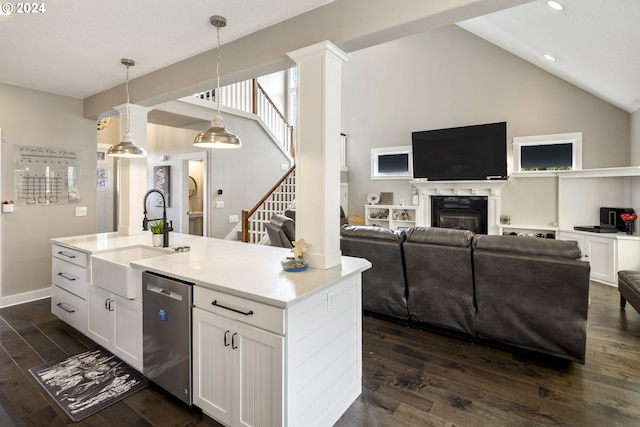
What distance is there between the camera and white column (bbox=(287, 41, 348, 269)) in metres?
2.13

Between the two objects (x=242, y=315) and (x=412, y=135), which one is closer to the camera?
(x=242, y=315)

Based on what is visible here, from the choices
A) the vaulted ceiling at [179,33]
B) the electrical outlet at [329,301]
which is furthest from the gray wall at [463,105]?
the electrical outlet at [329,301]

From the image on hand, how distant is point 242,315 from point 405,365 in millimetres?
1539

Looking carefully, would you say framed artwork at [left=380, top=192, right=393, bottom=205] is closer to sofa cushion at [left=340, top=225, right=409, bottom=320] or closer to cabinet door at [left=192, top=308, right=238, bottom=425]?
sofa cushion at [left=340, top=225, right=409, bottom=320]

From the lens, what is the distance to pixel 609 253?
460 centimetres

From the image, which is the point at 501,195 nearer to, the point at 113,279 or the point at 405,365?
the point at 405,365

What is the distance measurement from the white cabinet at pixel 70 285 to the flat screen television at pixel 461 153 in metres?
5.89

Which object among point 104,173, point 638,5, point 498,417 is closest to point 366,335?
point 498,417

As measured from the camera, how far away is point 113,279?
8.05 ft

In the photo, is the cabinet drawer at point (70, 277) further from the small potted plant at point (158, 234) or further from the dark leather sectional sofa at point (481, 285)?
the dark leather sectional sofa at point (481, 285)

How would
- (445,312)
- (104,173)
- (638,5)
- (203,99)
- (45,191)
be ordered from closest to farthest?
(638,5), (445,312), (45,191), (203,99), (104,173)

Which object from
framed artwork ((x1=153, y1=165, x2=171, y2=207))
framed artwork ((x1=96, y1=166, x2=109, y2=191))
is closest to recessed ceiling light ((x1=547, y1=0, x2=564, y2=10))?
framed artwork ((x1=153, y1=165, x2=171, y2=207))

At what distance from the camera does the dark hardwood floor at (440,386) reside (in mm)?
1957

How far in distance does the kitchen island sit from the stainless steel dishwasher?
58 mm
